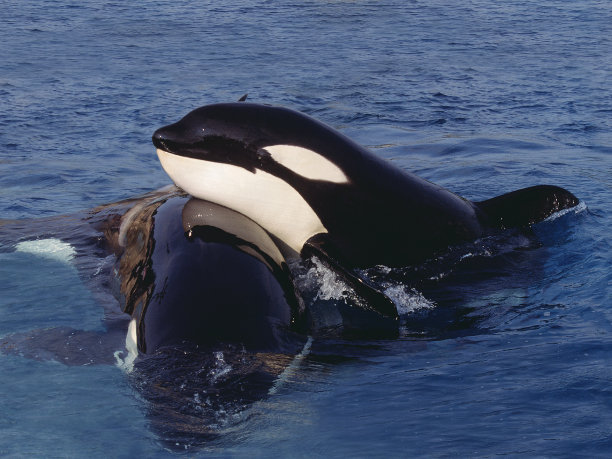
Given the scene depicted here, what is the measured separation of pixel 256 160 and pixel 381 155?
19.4 ft

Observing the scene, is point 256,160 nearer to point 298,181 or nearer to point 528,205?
point 298,181

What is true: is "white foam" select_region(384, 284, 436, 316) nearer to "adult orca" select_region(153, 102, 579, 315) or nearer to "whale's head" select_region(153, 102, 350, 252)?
"adult orca" select_region(153, 102, 579, 315)

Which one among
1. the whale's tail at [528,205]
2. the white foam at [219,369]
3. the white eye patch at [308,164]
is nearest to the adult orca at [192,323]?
the white foam at [219,369]

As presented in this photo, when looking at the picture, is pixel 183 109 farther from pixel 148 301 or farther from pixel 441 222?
pixel 148 301

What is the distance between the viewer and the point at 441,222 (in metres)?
8.07

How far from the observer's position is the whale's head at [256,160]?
752 cm

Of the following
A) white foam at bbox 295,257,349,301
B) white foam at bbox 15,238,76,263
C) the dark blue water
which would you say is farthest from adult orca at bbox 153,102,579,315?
white foam at bbox 15,238,76,263

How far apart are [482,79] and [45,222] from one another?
10454 mm

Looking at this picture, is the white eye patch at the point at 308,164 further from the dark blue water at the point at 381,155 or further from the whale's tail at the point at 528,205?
the whale's tail at the point at 528,205

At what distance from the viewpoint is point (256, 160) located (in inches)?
299

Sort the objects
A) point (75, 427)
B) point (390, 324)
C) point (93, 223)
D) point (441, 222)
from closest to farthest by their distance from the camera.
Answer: point (75, 427), point (390, 324), point (441, 222), point (93, 223)

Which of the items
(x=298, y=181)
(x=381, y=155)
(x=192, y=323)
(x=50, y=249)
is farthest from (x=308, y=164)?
(x=381, y=155)

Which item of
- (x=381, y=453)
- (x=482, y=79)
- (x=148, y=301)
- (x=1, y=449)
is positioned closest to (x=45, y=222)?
(x=148, y=301)

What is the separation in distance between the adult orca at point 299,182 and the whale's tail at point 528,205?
3.54 ft
